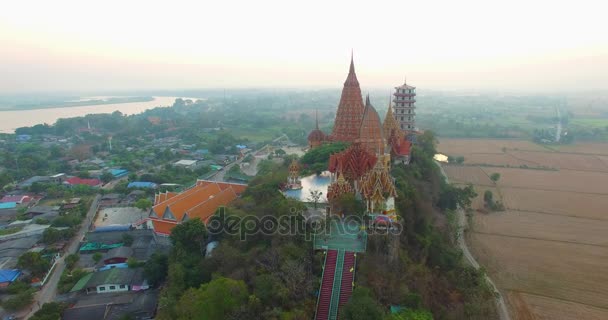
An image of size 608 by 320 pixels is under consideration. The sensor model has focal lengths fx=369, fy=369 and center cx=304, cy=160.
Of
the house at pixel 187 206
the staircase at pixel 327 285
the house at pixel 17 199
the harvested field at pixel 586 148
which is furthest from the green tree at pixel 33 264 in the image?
the harvested field at pixel 586 148

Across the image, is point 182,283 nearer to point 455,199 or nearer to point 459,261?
point 459,261

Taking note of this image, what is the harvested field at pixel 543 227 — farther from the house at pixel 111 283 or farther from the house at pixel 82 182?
the house at pixel 82 182

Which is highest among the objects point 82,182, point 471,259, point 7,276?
point 82,182

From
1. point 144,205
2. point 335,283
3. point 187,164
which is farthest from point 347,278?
point 187,164

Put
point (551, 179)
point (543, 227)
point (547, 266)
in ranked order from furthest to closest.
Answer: point (551, 179) < point (543, 227) < point (547, 266)

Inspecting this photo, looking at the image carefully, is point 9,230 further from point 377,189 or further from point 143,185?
point 377,189

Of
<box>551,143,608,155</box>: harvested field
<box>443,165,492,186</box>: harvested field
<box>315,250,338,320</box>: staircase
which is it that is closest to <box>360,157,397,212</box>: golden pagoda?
<box>315,250,338,320</box>: staircase
